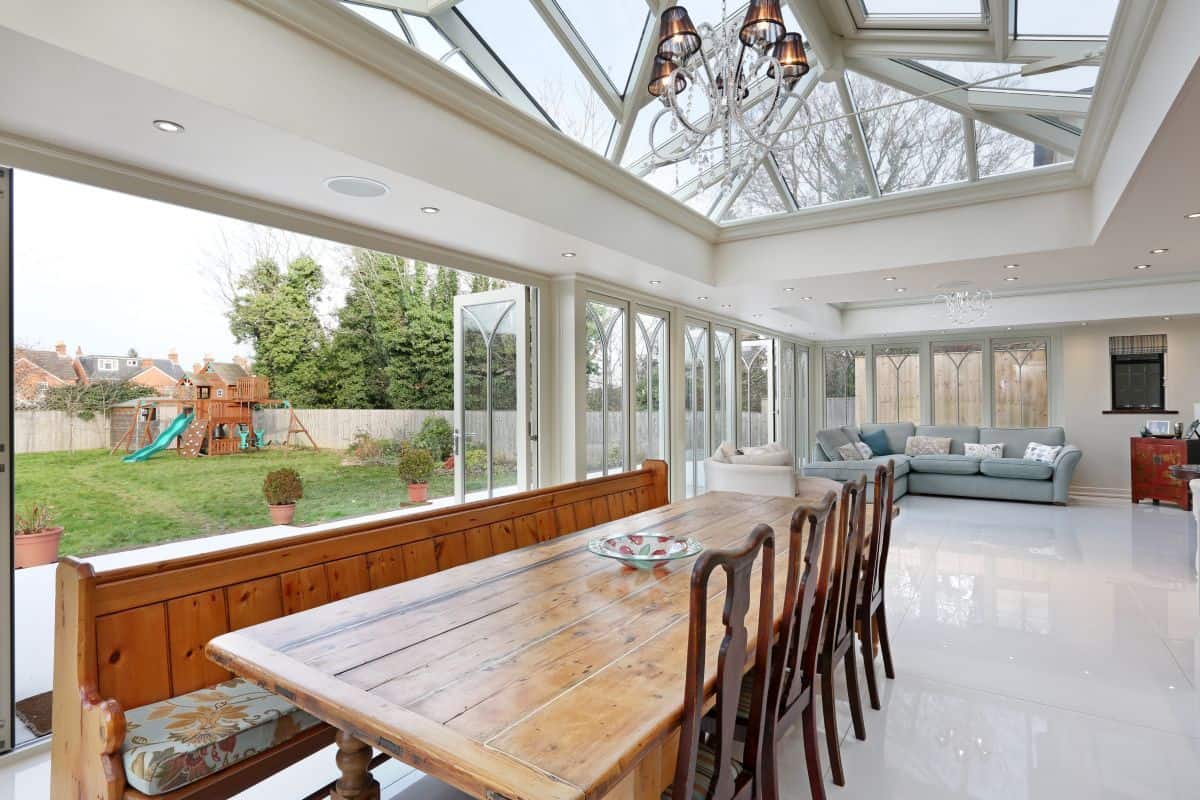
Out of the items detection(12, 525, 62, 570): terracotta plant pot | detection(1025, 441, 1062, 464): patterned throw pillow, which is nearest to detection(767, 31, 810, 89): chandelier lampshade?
detection(12, 525, 62, 570): terracotta plant pot

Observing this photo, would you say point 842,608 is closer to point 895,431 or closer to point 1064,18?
point 1064,18

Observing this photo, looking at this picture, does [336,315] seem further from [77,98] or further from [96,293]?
[77,98]

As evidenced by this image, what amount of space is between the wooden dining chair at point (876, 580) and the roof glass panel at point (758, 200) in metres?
2.78

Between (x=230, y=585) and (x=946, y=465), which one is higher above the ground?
(x=230, y=585)

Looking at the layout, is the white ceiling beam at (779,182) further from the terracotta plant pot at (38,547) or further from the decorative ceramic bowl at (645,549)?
the terracotta plant pot at (38,547)

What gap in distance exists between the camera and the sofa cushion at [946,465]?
7770mm

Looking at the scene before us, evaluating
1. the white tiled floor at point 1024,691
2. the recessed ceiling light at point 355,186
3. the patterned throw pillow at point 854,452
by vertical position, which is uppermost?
the recessed ceiling light at point 355,186

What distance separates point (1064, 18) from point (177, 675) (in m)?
4.38

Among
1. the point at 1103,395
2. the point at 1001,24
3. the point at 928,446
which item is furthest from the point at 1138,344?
the point at 1001,24

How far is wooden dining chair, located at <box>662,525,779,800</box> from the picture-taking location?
104 centimetres

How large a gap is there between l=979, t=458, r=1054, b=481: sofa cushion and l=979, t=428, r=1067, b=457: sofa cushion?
18.4 inches

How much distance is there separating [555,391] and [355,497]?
2.46 meters

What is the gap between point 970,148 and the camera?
393cm

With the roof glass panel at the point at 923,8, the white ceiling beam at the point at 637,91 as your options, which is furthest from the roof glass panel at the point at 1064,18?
the white ceiling beam at the point at 637,91
